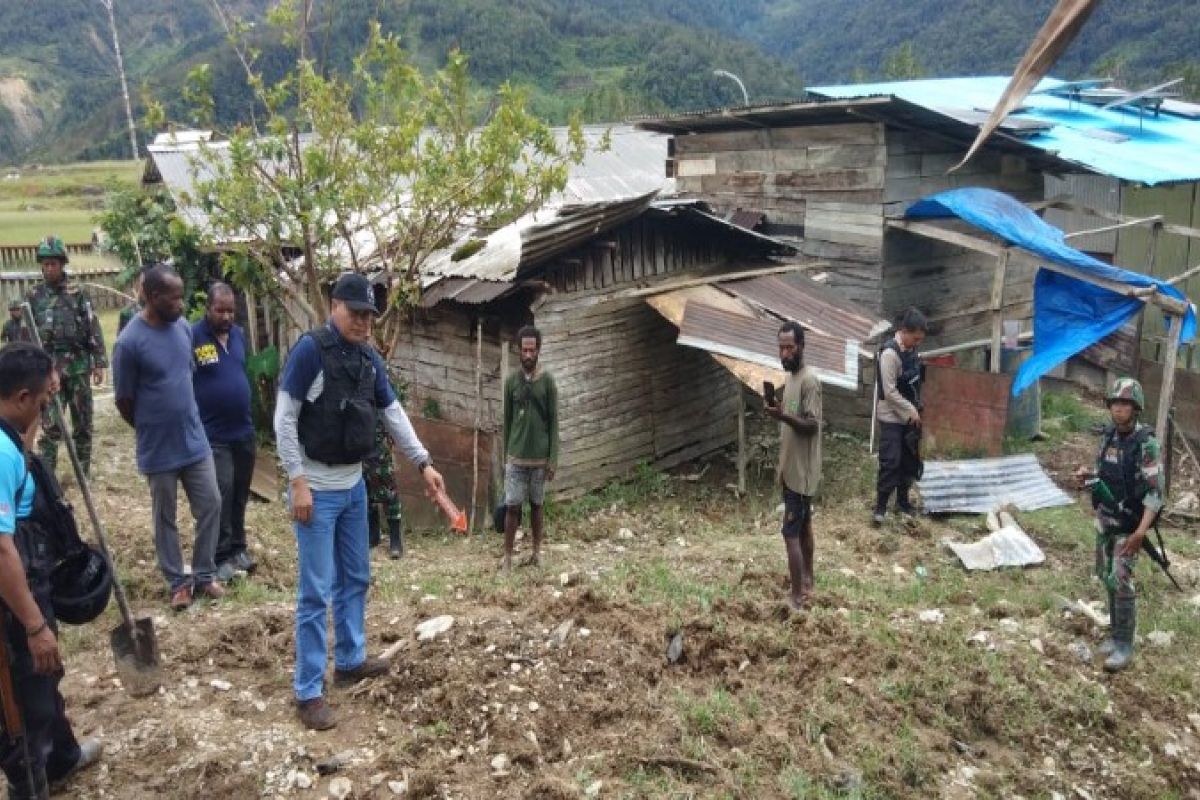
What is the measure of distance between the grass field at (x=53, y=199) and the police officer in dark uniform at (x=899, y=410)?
2609cm

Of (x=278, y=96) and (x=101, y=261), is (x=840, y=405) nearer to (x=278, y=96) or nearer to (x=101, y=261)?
(x=278, y=96)

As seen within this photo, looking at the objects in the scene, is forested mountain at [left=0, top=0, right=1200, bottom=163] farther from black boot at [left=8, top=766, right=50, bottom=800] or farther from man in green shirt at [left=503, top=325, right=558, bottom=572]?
black boot at [left=8, top=766, right=50, bottom=800]

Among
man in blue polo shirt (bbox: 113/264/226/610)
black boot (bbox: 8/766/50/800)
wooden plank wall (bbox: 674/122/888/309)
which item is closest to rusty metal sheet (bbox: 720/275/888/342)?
wooden plank wall (bbox: 674/122/888/309)

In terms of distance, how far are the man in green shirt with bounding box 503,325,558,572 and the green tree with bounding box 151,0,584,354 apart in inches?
56.4

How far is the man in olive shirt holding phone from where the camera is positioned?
5.48m

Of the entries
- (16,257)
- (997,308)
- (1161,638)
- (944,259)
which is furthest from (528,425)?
(16,257)

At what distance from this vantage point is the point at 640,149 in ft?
64.2

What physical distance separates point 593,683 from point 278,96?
4875 millimetres

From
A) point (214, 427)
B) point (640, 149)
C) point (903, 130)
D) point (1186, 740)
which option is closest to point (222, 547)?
point (214, 427)

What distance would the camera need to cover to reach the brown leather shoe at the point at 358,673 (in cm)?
434

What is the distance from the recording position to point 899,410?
24.4 feet

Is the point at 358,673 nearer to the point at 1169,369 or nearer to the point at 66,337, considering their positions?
the point at 66,337

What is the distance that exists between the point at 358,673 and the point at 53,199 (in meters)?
49.9

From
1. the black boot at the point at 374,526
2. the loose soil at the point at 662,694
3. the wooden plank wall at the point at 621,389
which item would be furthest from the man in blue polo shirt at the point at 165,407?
the wooden plank wall at the point at 621,389
